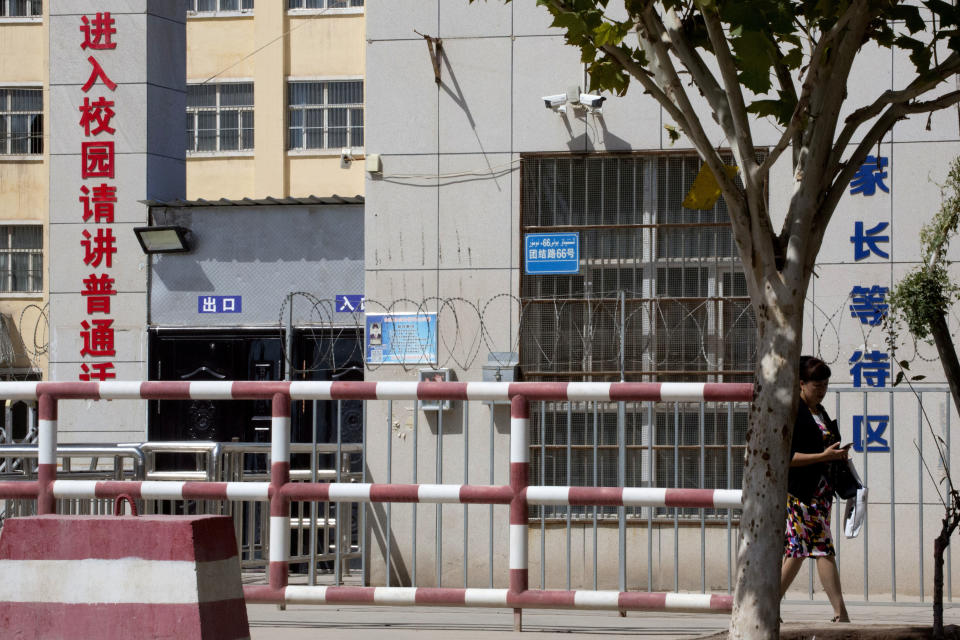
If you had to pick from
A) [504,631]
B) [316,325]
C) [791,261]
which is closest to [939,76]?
[791,261]

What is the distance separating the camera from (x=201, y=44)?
102 ft

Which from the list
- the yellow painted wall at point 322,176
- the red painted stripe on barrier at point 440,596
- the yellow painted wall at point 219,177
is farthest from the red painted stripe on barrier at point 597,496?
the yellow painted wall at point 219,177

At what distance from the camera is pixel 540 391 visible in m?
7.80

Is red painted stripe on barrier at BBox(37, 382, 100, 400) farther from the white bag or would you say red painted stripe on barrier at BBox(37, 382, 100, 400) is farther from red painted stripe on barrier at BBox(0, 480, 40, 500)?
the white bag

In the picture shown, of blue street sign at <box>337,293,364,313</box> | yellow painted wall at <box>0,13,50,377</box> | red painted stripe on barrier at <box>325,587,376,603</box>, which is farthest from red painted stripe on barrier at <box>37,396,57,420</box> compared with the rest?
yellow painted wall at <box>0,13,50,377</box>

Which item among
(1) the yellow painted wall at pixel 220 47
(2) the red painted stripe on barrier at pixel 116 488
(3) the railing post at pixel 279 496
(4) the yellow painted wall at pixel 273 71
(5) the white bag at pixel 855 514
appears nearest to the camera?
(3) the railing post at pixel 279 496

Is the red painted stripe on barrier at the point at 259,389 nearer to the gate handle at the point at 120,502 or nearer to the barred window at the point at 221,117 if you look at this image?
the gate handle at the point at 120,502

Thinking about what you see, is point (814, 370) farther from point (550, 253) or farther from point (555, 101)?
point (555, 101)

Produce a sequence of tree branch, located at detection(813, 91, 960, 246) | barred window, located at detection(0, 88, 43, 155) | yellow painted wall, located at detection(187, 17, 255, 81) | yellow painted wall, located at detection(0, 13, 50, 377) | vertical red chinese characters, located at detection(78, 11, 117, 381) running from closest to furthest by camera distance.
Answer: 1. tree branch, located at detection(813, 91, 960, 246)
2. vertical red chinese characters, located at detection(78, 11, 117, 381)
3. yellow painted wall, located at detection(0, 13, 50, 377)
4. barred window, located at detection(0, 88, 43, 155)
5. yellow painted wall, located at detection(187, 17, 255, 81)

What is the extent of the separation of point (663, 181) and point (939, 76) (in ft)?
21.8

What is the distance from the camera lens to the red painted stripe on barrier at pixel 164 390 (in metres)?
8.22

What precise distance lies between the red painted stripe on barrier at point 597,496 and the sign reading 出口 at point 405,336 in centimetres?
552

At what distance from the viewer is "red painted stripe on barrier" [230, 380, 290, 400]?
8.08 metres

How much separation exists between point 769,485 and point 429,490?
2.31 metres
